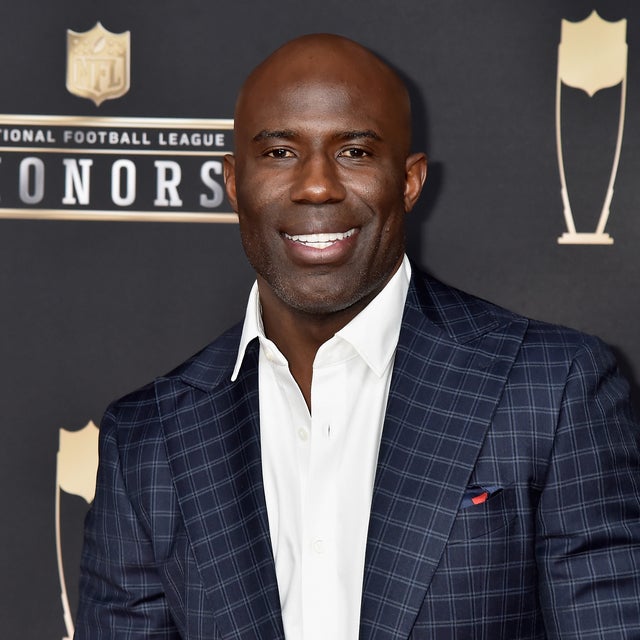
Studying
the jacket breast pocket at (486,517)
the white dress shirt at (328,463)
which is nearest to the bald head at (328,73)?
the white dress shirt at (328,463)

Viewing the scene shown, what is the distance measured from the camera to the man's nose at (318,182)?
1.39 meters

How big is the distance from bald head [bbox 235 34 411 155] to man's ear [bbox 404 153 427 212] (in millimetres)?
53

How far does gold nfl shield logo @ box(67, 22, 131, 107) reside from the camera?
78.7 inches

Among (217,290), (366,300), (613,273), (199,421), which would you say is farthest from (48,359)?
(613,273)

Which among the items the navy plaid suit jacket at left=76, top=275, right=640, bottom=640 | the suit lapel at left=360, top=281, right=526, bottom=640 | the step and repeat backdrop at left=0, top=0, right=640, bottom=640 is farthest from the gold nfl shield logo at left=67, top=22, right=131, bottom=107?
the suit lapel at left=360, top=281, right=526, bottom=640

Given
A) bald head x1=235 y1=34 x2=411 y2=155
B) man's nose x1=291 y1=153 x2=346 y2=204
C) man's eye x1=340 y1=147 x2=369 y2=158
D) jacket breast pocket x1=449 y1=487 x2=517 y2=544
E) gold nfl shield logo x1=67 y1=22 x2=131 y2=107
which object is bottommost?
jacket breast pocket x1=449 y1=487 x2=517 y2=544

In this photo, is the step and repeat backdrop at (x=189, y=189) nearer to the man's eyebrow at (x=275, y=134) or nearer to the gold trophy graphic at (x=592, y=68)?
the gold trophy graphic at (x=592, y=68)

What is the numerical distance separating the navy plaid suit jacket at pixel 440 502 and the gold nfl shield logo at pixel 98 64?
0.71 metres

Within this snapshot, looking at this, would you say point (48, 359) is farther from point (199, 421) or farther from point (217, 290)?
point (199, 421)

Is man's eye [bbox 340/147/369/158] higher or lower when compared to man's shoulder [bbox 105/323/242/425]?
higher

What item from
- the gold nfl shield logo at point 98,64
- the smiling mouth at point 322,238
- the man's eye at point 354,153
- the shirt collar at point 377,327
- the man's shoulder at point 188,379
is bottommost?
the man's shoulder at point 188,379

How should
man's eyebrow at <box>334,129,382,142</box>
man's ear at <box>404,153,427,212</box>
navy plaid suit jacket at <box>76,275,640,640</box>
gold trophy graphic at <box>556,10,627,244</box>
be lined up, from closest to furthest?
navy plaid suit jacket at <box>76,275,640,640</box> → man's eyebrow at <box>334,129,382,142</box> → man's ear at <box>404,153,427,212</box> → gold trophy graphic at <box>556,10,627,244</box>

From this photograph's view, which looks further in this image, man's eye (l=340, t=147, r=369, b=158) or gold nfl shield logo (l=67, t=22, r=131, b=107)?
gold nfl shield logo (l=67, t=22, r=131, b=107)

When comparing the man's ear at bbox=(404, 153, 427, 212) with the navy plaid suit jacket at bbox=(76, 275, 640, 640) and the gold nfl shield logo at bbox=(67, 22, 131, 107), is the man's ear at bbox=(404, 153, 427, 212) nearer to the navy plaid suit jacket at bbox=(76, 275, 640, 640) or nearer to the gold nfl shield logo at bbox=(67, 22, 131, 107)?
the navy plaid suit jacket at bbox=(76, 275, 640, 640)
